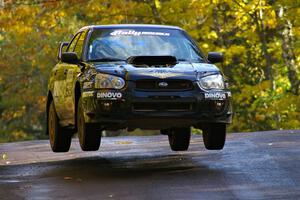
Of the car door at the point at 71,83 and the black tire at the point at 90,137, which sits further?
the car door at the point at 71,83

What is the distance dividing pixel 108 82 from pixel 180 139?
3553 mm

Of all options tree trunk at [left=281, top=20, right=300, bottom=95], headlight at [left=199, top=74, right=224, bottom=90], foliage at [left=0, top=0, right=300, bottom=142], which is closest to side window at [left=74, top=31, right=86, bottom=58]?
headlight at [left=199, top=74, right=224, bottom=90]

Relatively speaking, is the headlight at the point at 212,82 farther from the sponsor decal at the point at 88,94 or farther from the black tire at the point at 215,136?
the sponsor decal at the point at 88,94

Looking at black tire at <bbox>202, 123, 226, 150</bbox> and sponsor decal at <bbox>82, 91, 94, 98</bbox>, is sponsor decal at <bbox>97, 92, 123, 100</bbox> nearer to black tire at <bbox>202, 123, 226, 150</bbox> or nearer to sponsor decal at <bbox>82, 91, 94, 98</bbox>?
sponsor decal at <bbox>82, 91, 94, 98</bbox>

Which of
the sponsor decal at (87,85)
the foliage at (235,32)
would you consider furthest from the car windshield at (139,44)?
the foliage at (235,32)

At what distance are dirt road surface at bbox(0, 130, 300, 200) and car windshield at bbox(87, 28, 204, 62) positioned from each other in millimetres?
1476

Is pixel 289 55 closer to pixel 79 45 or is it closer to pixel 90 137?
pixel 79 45

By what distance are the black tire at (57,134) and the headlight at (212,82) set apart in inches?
130

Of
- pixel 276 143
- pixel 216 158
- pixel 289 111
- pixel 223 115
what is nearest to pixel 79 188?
pixel 223 115

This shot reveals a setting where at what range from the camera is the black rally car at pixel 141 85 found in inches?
477

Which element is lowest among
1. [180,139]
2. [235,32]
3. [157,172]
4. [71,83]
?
[235,32]

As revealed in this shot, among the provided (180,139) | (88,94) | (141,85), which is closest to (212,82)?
(141,85)

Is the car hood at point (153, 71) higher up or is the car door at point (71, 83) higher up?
the car hood at point (153, 71)

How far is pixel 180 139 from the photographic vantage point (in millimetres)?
15469
